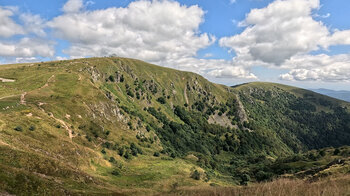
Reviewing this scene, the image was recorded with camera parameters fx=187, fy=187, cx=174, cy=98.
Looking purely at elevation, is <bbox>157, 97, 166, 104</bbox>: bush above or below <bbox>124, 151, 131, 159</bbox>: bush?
above

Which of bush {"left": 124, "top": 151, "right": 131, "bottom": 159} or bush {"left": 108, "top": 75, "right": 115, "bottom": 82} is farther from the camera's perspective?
bush {"left": 108, "top": 75, "right": 115, "bottom": 82}

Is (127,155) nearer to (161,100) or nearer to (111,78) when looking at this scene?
(111,78)

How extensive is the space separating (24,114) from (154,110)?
382 ft

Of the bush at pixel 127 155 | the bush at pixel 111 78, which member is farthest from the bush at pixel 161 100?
the bush at pixel 127 155

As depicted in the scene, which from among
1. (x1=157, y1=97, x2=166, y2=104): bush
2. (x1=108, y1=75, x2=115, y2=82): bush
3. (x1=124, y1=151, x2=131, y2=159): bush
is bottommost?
(x1=124, y1=151, x2=131, y2=159): bush

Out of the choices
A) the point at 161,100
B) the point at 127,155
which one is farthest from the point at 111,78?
the point at 127,155

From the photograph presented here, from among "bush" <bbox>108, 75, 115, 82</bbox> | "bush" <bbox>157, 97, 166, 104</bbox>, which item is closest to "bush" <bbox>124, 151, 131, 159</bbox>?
"bush" <bbox>108, 75, 115, 82</bbox>

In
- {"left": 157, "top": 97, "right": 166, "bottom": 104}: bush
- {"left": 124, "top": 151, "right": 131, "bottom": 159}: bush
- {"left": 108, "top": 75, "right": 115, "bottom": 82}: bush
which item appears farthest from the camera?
{"left": 157, "top": 97, "right": 166, "bottom": 104}: bush

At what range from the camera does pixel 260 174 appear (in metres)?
105

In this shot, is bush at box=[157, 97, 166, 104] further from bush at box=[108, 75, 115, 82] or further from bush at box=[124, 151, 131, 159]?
bush at box=[124, 151, 131, 159]

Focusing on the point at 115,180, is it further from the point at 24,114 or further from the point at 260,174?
the point at 260,174

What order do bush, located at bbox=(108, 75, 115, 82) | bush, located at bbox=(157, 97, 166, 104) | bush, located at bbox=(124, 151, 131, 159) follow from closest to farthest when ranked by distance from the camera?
bush, located at bbox=(124, 151, 131, 159) → bush, located at bbox=(108, 75, 115, 82) → bush, located at bbox=(157, 97, 166, 104)

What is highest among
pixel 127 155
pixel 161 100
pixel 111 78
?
pixel 111 78

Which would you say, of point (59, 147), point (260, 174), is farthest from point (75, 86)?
point (260, 174)
